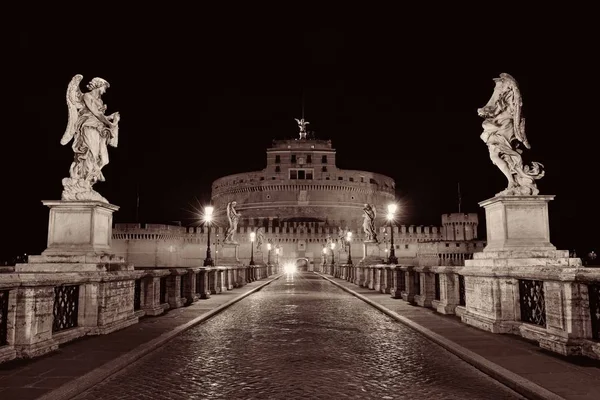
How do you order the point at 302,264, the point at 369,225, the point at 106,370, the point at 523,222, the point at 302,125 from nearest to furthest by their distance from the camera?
the point at 106,370 → the point at 523,222 → the point at 369,225 → the point at 302,264 → the point at 302,125

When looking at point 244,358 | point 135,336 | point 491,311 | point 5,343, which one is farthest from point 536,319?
point 5,343

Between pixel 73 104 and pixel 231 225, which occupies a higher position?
pixel 73 104

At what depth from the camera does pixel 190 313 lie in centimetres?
1152

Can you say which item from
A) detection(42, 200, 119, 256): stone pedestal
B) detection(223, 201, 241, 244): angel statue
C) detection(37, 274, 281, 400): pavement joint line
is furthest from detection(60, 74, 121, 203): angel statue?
detection(223, 201, 241, 244): angel statue

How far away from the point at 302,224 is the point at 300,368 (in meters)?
76.4

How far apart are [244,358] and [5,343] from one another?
10.0ft

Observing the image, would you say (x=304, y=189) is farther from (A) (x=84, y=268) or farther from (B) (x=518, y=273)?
(B) (x=518, y=273)

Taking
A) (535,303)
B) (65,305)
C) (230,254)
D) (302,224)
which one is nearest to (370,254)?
(230,254)

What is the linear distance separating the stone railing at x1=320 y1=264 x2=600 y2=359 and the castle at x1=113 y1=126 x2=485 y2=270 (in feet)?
162

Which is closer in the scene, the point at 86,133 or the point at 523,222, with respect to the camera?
the point at 523,222

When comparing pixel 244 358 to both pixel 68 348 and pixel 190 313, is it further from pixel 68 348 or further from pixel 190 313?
pixel 190 313

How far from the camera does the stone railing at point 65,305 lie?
248 inches

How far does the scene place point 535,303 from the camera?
304 inches

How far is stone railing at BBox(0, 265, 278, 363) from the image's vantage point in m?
6.30
